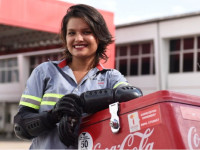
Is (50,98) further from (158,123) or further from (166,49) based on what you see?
(166,49)

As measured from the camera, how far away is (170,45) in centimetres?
1766

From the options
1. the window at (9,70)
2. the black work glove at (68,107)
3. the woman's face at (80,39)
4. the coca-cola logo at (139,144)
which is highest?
the window at (9,70)

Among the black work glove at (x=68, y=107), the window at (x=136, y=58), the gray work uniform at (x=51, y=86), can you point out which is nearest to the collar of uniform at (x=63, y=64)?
the gray work uniform at (x=51, y=86)

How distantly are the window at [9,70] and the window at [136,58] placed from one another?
16.8 feet

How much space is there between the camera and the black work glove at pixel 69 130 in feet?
5.50

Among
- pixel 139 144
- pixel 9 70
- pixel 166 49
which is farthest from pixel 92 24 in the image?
pixel 9 70

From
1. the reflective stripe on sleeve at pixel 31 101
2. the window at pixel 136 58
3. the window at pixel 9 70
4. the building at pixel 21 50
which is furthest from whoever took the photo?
the window at pixel 9 70

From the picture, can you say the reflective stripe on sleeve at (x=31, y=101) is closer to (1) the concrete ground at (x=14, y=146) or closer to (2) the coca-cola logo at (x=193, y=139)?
(2) the coca-cola logo at (x=193, y=139)

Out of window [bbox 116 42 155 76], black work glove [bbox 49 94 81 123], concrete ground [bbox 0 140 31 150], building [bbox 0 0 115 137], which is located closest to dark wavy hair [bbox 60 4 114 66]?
black work glove [bbox 49 94 81 123]

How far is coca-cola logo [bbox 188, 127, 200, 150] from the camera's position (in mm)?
1433

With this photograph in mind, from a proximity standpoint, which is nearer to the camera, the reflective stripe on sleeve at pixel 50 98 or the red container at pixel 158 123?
the red container at pixel 158 123

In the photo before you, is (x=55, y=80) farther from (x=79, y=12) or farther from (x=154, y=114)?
(x=154, y=114)

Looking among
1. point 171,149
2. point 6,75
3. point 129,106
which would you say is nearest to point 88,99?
point 129,106

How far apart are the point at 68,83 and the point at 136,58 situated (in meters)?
17.7
